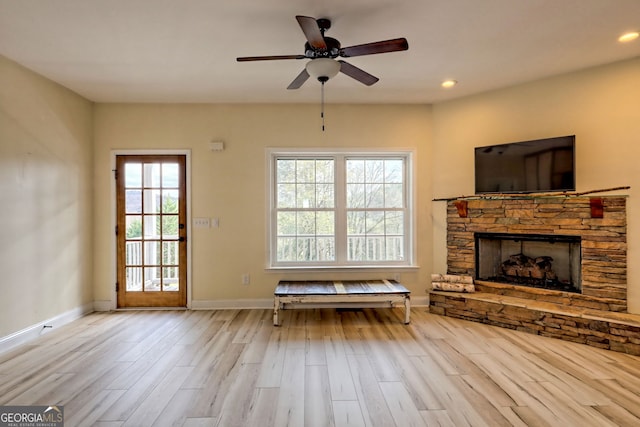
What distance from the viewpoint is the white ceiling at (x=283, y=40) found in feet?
7.38

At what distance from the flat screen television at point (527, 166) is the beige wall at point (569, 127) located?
0.14m

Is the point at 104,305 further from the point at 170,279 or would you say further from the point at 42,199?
the point at 42,199

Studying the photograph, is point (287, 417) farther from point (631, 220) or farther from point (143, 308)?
point (631, 220)

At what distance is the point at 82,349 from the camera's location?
295 cm

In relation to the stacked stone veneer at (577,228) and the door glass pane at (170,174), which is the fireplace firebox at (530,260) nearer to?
the stacked stone veneer at (577,228)

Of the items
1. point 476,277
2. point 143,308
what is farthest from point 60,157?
point 476,277

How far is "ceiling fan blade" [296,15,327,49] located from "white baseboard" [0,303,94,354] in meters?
3.74

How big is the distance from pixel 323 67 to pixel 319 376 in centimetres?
236

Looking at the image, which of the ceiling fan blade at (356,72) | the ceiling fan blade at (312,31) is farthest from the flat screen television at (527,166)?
the ceiling fan blade at (312,31)

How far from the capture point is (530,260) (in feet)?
12.4

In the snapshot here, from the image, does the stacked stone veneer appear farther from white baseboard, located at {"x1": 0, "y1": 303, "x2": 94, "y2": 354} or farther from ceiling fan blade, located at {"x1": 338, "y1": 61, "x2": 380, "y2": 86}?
white baseboard, located at {"x1": 0, "y1": 303, "x2": 94, "y2": 354}

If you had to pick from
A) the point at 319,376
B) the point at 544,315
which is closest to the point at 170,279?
the point at 319,376

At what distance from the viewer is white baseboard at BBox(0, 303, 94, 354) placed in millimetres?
2918

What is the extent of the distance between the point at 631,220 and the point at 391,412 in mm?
3077
